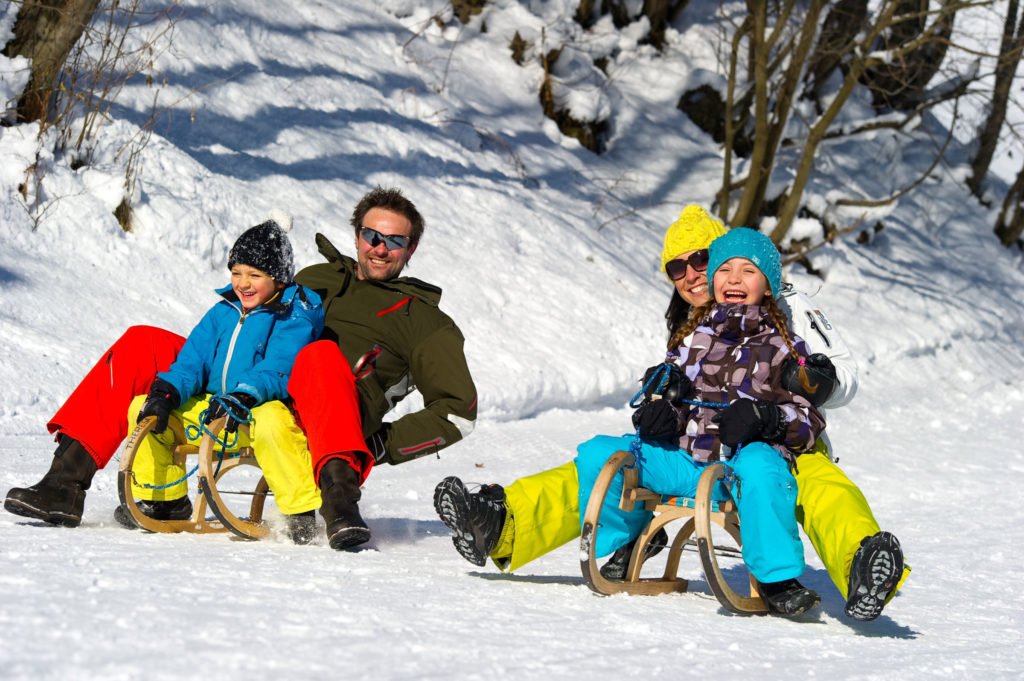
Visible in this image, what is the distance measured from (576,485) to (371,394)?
93cm

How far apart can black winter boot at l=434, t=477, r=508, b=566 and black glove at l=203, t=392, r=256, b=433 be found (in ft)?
2.46

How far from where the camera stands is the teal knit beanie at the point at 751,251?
138 inches

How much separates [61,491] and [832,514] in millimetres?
2156

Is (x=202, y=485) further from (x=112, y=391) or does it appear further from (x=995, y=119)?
(x=995, y=119)

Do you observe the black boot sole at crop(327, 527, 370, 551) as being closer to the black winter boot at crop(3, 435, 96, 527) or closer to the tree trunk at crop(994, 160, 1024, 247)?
the black winter boot at crop(3, 435, 96, 527)

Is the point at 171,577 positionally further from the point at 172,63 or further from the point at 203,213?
the point at 172,63

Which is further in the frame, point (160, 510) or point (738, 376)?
point (160, 510)

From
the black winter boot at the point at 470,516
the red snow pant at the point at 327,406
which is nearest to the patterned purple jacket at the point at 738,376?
the black winter boot at the point at 470,516

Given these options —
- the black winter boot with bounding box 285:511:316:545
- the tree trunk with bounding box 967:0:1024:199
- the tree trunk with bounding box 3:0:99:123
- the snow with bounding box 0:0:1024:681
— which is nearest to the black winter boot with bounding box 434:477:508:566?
the snow with bounding box 0:0:1024:681

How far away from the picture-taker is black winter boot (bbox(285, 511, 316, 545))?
369 cm

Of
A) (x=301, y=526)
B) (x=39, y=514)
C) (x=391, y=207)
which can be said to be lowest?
(x=39, y=514)

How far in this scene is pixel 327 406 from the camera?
360 centimetres

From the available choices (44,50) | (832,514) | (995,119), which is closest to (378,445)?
(832,514)

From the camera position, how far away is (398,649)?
2297 millimetres
